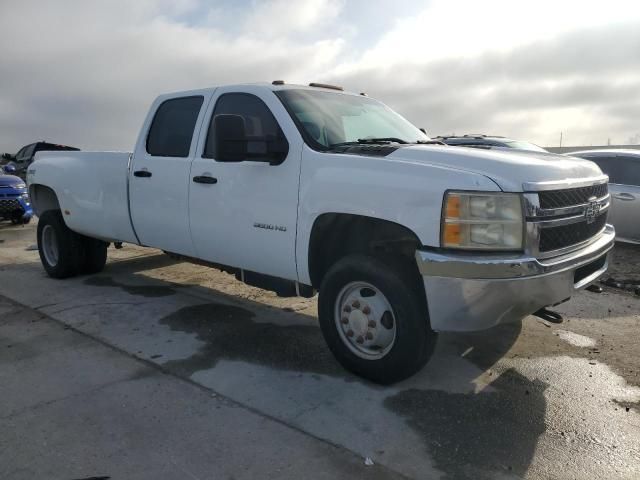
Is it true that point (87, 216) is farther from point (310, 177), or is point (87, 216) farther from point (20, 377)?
point (310, 177)

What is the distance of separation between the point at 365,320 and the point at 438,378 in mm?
704

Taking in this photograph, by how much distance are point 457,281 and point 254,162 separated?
1.88 m

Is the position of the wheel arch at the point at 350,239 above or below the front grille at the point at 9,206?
above

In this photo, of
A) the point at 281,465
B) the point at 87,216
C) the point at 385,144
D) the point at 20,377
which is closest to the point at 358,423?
the point at 281,465

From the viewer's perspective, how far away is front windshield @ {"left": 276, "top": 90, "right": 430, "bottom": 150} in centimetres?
414

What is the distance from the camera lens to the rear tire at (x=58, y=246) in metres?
6.71

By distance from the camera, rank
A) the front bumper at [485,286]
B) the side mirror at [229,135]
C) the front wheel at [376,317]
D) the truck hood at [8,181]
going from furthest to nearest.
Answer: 1. the truck hood at [8,181]
2. the side mirror at [229,135]
3. the front wheel at [376,317]
4. the front bumper at [485,286]

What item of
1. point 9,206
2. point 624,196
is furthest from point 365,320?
point 9,206

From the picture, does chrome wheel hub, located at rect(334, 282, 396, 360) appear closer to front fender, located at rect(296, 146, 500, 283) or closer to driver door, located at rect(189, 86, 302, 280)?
front fender, located at rect(296, 146, 500, 283)

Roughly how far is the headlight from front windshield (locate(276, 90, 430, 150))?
121 centimetres

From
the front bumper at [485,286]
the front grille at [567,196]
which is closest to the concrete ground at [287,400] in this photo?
the front bumper at [485,286]

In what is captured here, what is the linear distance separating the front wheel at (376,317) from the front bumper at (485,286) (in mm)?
196

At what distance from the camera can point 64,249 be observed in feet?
22.0

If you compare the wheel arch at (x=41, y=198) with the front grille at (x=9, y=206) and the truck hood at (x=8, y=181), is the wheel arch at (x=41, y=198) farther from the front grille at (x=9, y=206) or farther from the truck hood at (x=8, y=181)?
the truck hood at (x=8, y=181)
